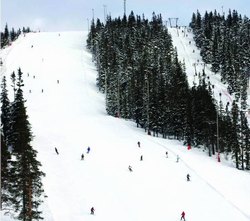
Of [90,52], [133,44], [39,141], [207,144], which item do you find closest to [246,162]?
[207,144]

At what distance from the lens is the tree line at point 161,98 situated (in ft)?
254

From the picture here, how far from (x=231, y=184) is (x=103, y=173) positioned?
16.7 metres

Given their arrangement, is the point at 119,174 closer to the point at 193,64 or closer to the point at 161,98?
the point at 161,98

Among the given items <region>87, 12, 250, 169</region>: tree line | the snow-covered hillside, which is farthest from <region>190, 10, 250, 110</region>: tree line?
<region>87, 12, 250, 169</region>: tree line

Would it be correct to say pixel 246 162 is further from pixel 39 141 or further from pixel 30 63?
pixel 30 63

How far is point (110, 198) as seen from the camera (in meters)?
47.2

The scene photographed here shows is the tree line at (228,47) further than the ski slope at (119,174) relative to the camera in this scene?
Yes

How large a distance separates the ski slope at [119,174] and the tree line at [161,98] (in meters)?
4.83

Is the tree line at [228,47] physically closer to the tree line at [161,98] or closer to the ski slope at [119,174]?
the tree line at [161,98]

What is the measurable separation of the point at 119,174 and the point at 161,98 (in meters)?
35.1

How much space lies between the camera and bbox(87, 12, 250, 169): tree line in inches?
3046

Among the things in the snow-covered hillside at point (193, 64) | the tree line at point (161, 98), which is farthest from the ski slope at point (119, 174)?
the snow-covered hillside at point (193, 64)

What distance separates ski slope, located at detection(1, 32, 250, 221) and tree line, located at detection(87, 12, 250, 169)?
4.83 metres

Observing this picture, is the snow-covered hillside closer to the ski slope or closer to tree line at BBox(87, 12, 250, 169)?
tree line at BBox(87, 12, 250, 169)
